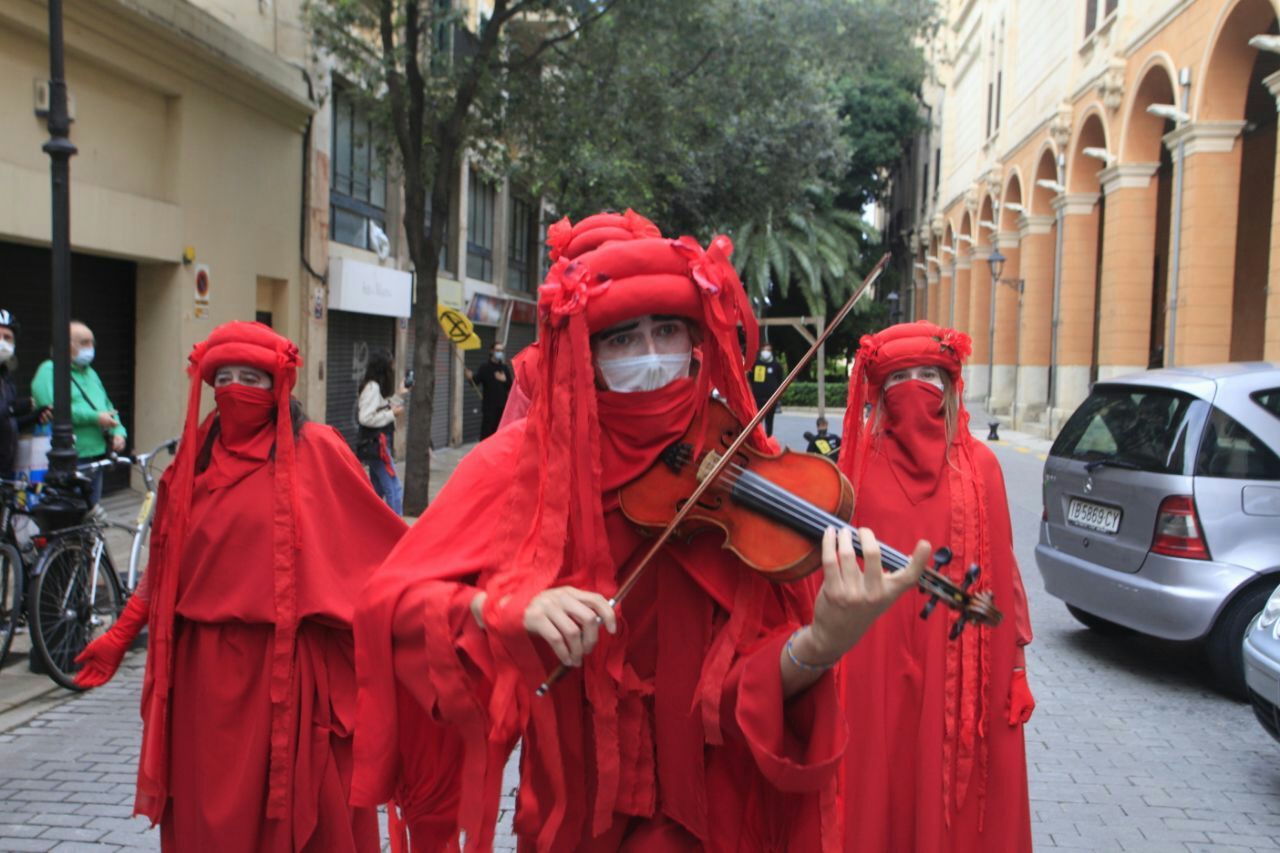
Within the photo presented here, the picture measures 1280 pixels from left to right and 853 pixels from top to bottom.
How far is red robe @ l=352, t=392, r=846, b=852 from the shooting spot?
2113mm

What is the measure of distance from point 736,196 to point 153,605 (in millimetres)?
25199

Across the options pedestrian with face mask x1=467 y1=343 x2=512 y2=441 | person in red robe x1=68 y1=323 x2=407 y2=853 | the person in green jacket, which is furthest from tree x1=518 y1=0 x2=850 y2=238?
person in red robe x1=68 y1=323 x2=407 y2=853

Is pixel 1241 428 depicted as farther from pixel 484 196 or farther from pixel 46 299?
pixel 484 196

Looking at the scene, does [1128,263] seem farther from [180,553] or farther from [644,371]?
[644,371]

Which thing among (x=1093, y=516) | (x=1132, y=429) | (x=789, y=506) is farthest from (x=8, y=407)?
(x=1132, y=429)

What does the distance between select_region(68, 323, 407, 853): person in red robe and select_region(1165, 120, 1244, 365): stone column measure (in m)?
18.5

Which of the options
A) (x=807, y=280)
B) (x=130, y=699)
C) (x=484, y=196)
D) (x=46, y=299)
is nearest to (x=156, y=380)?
(x=46, y=299)

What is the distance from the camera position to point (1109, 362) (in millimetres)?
23531

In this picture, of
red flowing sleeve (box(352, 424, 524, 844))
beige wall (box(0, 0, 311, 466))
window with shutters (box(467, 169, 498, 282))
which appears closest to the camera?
red flowing sleeve (box(352, 424, 524, 844))

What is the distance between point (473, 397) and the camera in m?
25.2

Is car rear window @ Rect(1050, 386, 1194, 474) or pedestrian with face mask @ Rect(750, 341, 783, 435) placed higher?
pedestrian with face mask @ Rect(750, 341, 783, 435)

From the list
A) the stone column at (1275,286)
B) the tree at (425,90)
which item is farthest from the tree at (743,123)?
the stone column at (1275,286)

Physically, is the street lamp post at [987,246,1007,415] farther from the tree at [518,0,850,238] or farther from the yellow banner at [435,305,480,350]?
the yellow banner at [435,305,480,350]

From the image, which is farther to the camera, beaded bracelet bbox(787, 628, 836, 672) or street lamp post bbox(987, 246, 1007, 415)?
street lamp post bbox(987, 246, 1007, 415)
